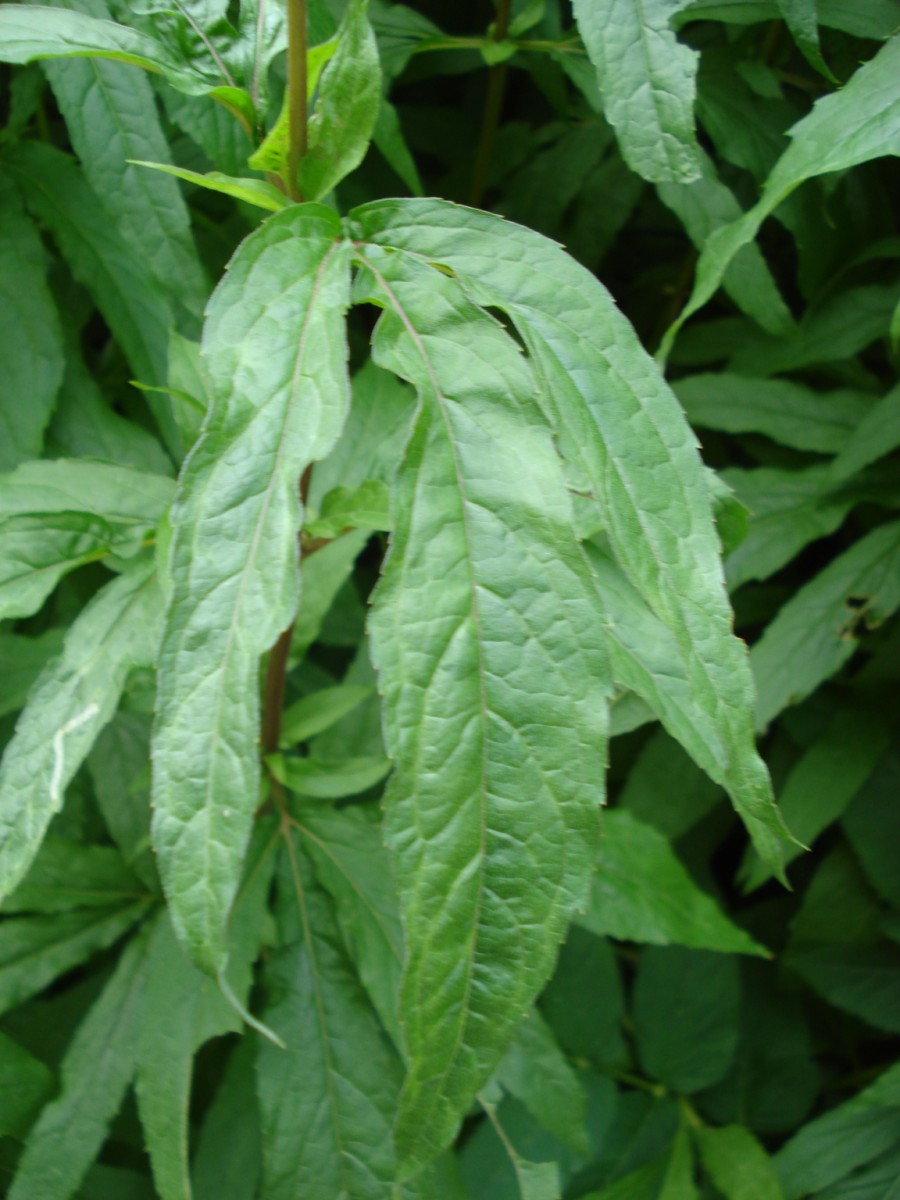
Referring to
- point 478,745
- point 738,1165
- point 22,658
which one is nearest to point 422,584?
point 478,745

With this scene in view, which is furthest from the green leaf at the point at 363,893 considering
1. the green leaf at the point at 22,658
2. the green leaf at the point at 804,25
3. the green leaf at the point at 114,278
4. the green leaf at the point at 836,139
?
the green leaf at the point at 804,25

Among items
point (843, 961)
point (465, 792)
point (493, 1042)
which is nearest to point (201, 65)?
point (465, 792)

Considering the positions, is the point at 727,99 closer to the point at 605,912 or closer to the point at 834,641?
the point at 834,641

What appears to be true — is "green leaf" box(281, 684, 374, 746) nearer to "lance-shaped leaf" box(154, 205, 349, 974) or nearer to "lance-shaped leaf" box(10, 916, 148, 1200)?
"lance-shaped leaf" box(10, 916, 148, 1200)

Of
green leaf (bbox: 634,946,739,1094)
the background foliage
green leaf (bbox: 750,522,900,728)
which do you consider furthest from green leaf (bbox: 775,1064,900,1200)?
green leaf (bbox: 750,522,900,728)

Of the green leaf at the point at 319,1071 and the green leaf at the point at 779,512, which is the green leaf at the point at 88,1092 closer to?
the green leaf at the point at 319,1071
